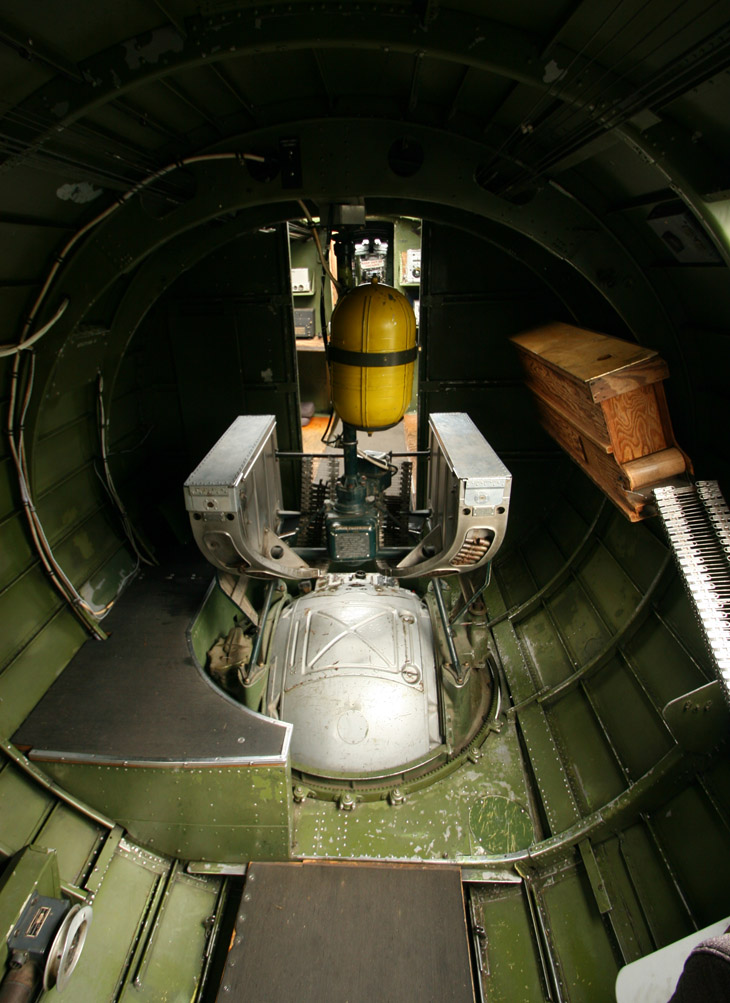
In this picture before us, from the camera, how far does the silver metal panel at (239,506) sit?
3328 mm

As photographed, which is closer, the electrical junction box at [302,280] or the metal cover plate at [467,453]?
the metal cover plate at [467,453]

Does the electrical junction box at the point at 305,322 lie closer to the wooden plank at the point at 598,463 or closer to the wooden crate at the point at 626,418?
the wooden plank at the point at 598,463

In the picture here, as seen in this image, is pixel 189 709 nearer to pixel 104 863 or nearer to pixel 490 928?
pixel 104 863

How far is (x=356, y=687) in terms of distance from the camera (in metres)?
3.95

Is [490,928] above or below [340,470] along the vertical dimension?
below

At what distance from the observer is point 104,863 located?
3.11 m

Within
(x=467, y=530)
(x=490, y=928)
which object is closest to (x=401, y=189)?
(x=467, y=530)

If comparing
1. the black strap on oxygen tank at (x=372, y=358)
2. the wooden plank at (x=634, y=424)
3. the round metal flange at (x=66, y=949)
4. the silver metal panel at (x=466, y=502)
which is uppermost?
the black strap on oxygen tank at (x=372, y=358)

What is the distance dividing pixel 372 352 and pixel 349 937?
13.2 ft

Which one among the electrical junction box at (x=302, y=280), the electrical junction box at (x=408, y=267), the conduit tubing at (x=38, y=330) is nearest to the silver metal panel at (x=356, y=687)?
the conduit tubing at (x=38, y=330)

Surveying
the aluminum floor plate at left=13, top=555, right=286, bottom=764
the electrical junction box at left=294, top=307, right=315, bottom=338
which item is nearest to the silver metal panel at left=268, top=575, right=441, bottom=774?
the aluminum floor plate at left=13, top=555, right=286, bottom=764

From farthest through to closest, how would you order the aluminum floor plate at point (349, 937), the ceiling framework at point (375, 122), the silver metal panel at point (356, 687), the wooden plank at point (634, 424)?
the silver metal panel at point (356, 687) < the wooden plank at point (634, 424) < the aluminum floor plate at point (349, 937) < the ceiling framework at point (375, 122)

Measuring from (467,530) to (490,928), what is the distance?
247cm

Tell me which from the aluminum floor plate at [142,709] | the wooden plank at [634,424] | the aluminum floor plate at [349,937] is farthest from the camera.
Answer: the wooden plank at [634,424]
